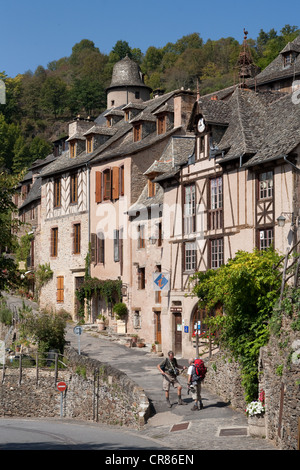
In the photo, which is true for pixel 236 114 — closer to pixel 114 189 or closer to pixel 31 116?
pixel 114 189

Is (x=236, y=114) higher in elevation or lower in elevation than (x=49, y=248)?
higher

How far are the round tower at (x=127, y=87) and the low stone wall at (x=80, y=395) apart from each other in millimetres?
29689

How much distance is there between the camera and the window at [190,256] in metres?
27.1

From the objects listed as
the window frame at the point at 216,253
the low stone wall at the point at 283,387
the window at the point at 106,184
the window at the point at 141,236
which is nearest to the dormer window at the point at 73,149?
the window at the point at 106,184

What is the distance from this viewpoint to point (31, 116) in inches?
3565

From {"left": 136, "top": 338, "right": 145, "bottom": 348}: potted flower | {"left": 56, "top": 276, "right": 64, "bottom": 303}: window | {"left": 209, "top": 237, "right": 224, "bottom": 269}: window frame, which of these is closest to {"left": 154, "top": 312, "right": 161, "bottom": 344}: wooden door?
{"left": 136, "top": 338, "right": 145, "bottom": 348}: potted flower

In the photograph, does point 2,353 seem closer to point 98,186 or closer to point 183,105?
point 98,186

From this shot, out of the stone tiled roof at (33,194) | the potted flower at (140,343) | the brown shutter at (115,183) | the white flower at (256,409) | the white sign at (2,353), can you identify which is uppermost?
the stone tiled roof at (33,194)

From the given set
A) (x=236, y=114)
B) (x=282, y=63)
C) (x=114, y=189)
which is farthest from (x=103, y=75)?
(x=236, y=114)

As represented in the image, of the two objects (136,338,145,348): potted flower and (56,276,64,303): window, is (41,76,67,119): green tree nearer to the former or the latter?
(56,276,64,303): window

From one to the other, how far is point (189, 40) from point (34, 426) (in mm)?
98082

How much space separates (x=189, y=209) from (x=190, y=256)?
172 centimetres

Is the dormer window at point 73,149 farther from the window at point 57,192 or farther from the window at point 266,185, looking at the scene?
the window at point 266,185

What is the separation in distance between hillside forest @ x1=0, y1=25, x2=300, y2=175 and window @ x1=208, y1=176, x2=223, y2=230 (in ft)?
157
